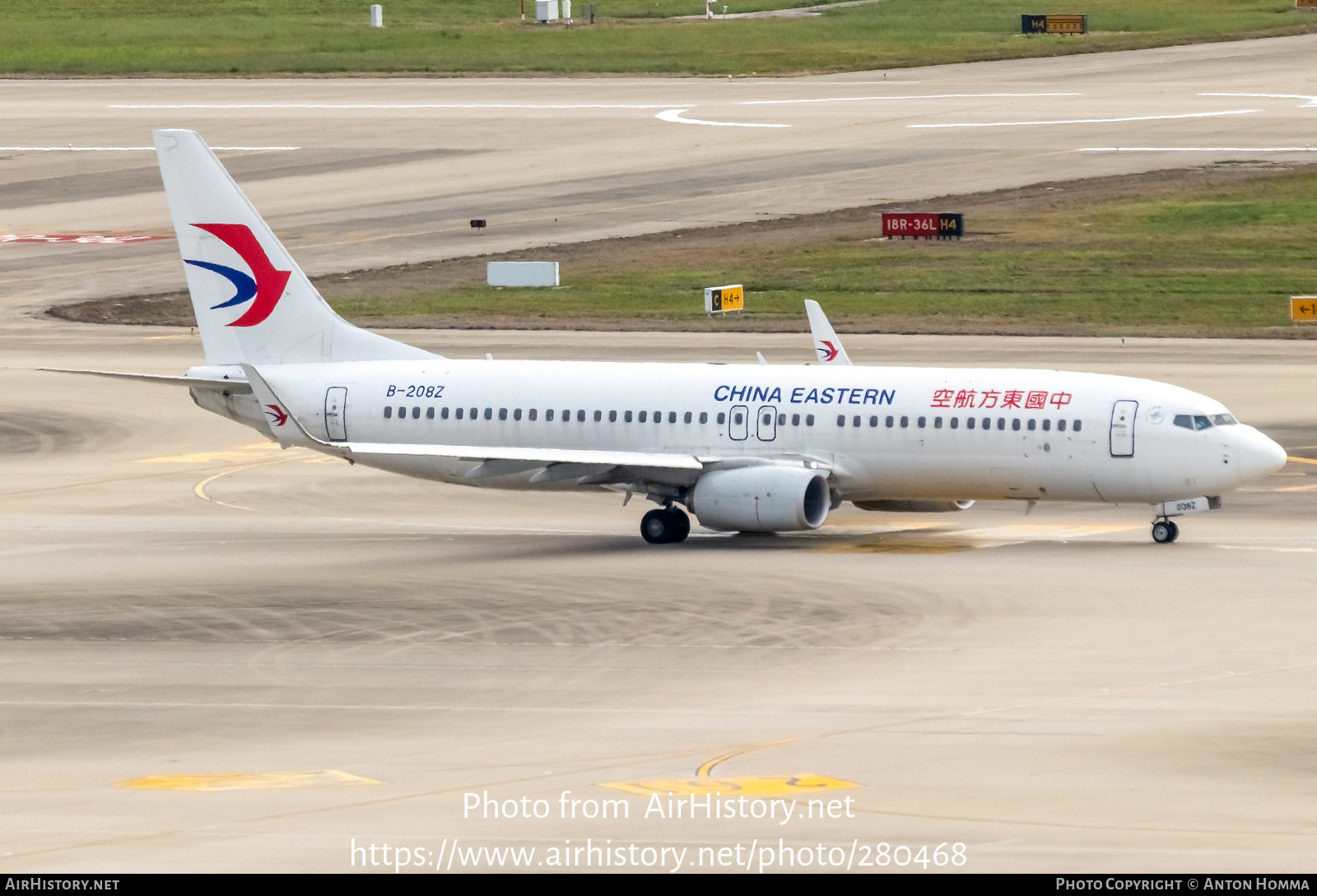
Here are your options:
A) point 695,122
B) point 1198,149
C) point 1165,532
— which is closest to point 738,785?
point 1165,532

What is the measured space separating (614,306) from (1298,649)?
58.9m

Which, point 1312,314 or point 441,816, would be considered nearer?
point 441,816

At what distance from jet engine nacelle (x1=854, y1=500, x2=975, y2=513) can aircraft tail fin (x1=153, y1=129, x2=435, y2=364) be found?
11.8m

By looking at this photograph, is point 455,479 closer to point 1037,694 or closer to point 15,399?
point 1037,694

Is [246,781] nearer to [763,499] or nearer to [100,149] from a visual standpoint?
[763,499]

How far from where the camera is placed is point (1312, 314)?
91250 mm

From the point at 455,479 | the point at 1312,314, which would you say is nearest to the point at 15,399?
the point at 455,479

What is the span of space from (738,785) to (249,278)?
33.4m

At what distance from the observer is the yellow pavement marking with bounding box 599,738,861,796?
30.0m

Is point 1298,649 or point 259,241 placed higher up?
point 259,241

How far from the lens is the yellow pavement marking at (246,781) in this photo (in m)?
31.3

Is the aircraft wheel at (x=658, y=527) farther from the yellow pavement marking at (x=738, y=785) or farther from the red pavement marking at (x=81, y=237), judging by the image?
the red pavement marking at (x=81, y=237)

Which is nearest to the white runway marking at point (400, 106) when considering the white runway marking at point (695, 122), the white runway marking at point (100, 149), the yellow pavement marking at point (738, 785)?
the white runway marking at point (695, 122)

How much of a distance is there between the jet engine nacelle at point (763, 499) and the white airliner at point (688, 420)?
4 centimetres
